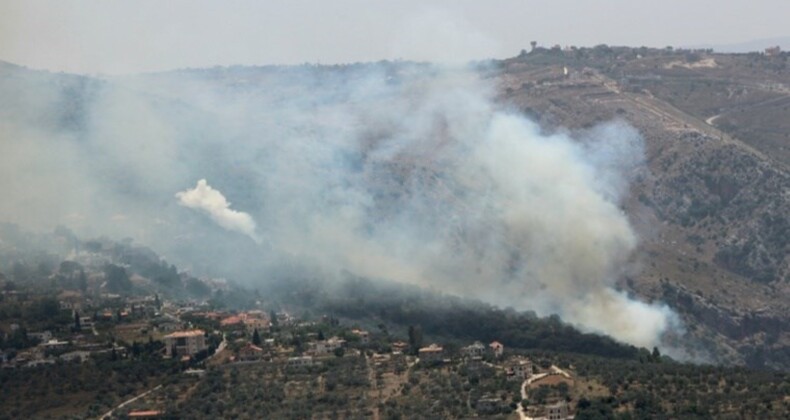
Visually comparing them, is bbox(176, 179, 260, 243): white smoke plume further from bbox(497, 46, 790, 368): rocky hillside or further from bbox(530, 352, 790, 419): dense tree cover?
bbox(530, 352, 790, 419): dense tree cover

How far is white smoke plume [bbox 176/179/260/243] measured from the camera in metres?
154

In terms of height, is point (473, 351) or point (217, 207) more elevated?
point (217, 207)

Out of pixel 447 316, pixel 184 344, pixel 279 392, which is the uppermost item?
pixel 184 344

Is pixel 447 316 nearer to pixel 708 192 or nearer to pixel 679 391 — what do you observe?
pixel 679 391

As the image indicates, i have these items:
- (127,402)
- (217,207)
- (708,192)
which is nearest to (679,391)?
(127,402)

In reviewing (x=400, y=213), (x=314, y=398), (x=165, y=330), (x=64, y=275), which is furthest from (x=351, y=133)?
(x=314, y=398)

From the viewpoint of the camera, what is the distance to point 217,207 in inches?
6211

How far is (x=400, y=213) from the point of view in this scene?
157m

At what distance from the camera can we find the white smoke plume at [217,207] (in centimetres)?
15412

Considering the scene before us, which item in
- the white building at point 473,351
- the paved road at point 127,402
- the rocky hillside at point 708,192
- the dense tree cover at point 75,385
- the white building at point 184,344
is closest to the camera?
the paved road at point 127,402

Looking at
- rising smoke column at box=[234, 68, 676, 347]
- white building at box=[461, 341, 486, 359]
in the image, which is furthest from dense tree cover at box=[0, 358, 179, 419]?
rising smoke column at box=[234, 68, 676, 347]

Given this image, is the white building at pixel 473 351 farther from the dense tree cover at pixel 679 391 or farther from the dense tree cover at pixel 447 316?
the dense tree cover at pixel 447 316

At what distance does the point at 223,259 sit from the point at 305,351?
4153cm

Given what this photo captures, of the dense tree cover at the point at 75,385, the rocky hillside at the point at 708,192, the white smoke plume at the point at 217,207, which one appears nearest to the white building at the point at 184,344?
the dense tree cover at the point at 75,385
